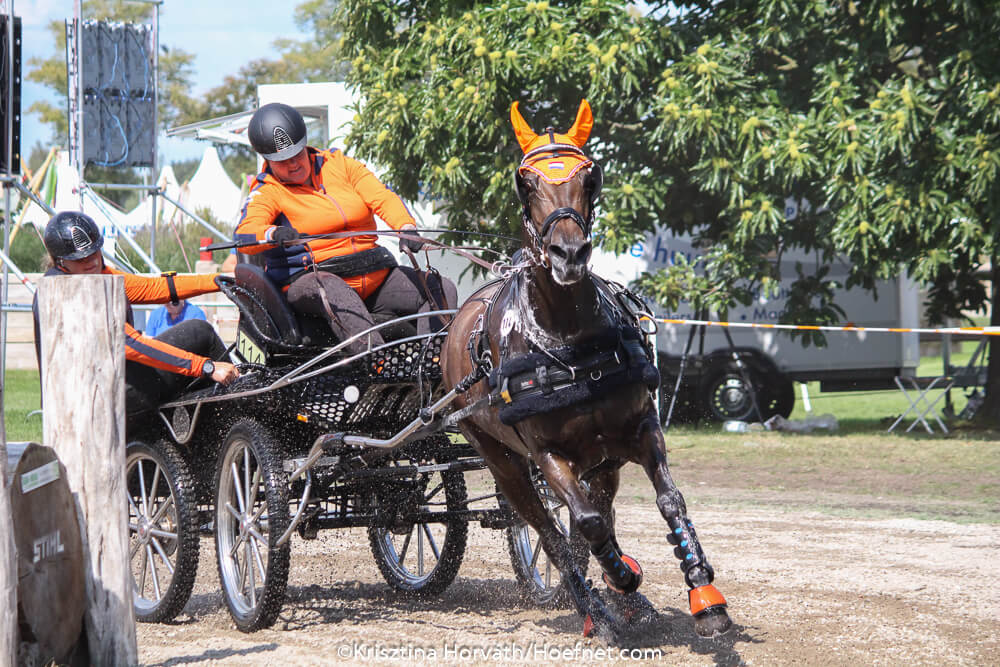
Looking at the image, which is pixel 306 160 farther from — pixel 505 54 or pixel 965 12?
pixel 965 12

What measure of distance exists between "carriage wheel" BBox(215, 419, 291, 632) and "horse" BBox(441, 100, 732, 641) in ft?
3.97

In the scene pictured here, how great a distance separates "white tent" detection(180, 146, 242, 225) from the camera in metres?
28.7

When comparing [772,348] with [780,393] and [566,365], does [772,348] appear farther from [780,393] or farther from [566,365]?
[566,365]

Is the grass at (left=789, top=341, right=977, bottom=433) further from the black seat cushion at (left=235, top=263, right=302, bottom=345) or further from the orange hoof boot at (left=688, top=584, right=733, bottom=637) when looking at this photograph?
the orange hoof boot at (left=688, top=584, right=733, bottom=637)

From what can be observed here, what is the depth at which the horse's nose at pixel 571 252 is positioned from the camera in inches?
→ 157

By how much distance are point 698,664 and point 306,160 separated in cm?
313

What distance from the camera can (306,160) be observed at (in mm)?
6066

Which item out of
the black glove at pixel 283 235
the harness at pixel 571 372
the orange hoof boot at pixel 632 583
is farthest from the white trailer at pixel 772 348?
the harness at pixel 571 372

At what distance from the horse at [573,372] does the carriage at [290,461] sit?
1.74ft

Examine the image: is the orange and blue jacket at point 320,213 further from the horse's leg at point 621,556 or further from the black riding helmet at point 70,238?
the horse's leg at point 621,556

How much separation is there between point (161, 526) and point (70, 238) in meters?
1.67

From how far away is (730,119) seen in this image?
12.6 metres

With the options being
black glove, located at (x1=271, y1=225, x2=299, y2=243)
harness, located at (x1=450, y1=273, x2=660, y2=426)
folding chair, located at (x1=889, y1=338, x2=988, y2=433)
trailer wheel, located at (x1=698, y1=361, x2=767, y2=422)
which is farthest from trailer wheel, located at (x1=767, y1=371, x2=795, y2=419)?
harness, located at (x1=450, y1=273, x2=660, y2=426)


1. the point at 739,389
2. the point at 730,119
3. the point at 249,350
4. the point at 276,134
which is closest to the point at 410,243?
the point at 276,134
